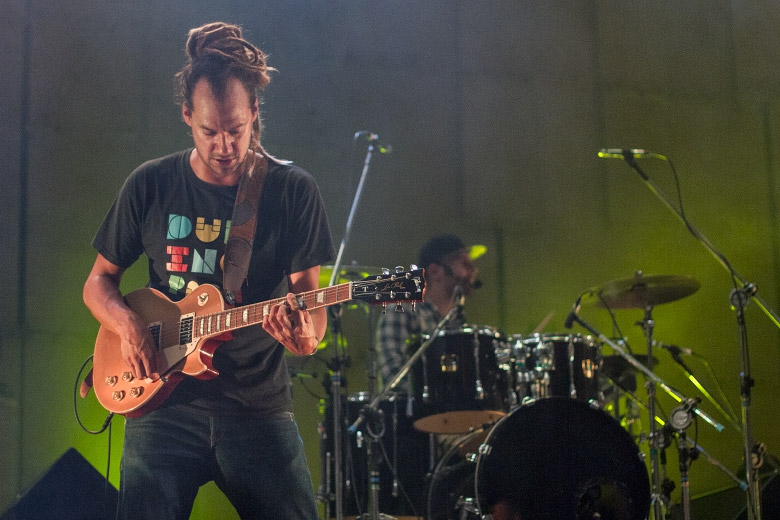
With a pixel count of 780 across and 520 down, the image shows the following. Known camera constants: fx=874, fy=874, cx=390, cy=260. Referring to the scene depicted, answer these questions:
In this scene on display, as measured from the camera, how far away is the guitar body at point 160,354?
2809 mm

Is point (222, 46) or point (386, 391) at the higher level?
point (222, 46)

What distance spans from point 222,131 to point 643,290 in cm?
246

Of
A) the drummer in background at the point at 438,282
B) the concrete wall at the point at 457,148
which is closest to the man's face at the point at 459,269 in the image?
the drummer in background at the point at 438,282

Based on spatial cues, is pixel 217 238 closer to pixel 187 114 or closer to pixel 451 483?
pixel 187 114

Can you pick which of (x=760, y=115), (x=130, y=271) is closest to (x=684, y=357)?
(x=760, y=115)

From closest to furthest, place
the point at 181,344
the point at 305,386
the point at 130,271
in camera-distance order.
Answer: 1. the point at 181,344
2. the point at 130,271
3. the point at 305,386

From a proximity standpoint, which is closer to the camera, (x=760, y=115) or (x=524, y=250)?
(x=524, y=250)

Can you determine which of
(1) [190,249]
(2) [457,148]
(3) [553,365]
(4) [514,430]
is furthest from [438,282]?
(1) [190,249]

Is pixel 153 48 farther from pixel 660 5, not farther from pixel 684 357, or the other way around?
pixel 684 357

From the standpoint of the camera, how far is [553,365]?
4.46 meters

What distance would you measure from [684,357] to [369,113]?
2.78 meters

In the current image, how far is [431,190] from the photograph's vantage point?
5.52 metres

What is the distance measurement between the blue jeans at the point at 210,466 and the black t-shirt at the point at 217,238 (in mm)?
171

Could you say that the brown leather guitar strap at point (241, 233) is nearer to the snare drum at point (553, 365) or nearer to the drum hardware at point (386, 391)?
the drum hardware at point (386, 391)
